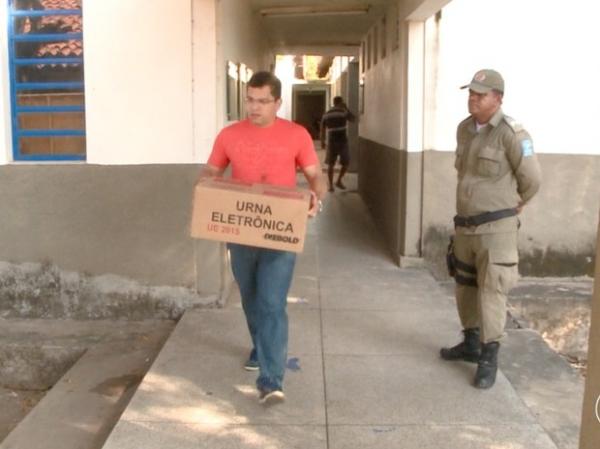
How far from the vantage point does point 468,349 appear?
4805 millimetres

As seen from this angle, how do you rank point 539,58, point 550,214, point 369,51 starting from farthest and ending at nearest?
point 369,51 < point 550,214 < point 539,58

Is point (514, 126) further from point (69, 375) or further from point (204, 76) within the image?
point (69, 375)

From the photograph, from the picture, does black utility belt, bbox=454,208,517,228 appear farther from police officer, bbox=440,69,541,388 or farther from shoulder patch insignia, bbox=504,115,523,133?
shoulder patch insignia, bbox=504,115,523,133

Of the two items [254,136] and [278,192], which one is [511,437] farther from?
[254,136]

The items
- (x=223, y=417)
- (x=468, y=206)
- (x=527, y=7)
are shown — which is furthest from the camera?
(x=527, y=7)

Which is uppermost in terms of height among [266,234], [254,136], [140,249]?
[254,136]

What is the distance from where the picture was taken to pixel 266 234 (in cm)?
385

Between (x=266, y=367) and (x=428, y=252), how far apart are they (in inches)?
140

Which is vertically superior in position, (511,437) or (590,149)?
(590,149)

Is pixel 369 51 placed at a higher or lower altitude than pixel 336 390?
higher

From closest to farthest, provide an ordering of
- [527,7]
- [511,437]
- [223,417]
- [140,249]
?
[511,437] → [223,417] → [140,249] → [527,7]

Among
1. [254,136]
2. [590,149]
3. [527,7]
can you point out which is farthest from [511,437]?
[527,7]

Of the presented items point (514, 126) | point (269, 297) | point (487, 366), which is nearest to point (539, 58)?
point (514, 126)

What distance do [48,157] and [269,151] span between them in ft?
9.60
